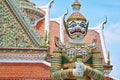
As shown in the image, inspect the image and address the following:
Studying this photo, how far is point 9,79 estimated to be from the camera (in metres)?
6.40

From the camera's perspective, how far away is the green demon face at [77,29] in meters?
4.41

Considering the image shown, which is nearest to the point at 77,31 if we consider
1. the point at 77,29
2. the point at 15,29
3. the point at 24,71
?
the point at 77,29

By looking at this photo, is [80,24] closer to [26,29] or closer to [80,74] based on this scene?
[80,74]

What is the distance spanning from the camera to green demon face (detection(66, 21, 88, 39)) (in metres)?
4.41

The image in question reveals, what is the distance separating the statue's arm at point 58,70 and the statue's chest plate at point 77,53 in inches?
3.4

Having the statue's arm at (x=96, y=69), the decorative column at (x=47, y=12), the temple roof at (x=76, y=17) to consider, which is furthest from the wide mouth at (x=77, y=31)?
the decorative column at (x=47, y=12)

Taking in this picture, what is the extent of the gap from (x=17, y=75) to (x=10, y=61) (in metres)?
0.36

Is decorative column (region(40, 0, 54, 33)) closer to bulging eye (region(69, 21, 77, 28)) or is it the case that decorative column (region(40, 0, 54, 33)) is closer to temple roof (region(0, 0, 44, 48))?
temple roof (region(0, 0, 44, 48))

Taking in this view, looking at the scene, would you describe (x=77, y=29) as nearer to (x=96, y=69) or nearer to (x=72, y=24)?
(x=72, y=24)

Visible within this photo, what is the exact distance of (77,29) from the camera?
173 inches

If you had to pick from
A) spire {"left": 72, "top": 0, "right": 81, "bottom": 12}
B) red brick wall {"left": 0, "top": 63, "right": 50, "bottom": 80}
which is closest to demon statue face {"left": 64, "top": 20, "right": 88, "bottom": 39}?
spire {"left": 72, "top": 0, "right": 81, "bottom": 12}

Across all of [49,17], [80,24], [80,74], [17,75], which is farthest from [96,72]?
[49,17]

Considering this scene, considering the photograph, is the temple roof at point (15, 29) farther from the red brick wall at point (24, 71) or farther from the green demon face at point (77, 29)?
the green demon face at point (77, 29)

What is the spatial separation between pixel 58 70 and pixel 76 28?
0.57 metres
